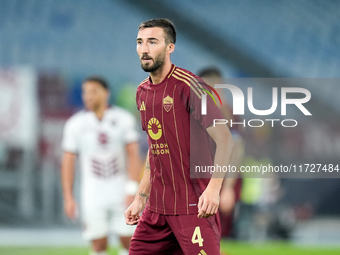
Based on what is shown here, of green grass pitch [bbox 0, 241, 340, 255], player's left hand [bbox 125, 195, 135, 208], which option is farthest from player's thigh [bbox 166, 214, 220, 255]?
green grass pitch [bbox 0, 241, 340, 255]

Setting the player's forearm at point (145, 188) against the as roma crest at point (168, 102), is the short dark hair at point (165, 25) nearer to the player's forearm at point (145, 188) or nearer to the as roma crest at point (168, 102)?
the as roma crest at point (168, 102)

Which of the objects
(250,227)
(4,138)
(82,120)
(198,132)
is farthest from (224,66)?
(198,132)

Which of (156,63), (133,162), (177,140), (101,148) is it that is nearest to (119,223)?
(133,162)

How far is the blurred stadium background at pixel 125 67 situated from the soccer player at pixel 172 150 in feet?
19.7

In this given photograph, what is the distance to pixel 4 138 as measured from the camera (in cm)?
1007

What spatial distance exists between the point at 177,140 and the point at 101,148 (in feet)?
9.02

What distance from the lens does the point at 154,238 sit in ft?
9.73

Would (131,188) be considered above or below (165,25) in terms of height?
below

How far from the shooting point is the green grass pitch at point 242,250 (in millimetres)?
7152

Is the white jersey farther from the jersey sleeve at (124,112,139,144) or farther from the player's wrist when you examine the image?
the player's wrist

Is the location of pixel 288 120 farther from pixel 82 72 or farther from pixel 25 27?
pixel 25 27

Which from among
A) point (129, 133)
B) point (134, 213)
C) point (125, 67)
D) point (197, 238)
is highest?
point (125, 67)

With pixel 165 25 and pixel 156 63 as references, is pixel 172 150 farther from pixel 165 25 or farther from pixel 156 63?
pixel 165 25

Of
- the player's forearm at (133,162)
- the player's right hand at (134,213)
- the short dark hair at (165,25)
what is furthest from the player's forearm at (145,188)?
the player's forearm at (133,162)
